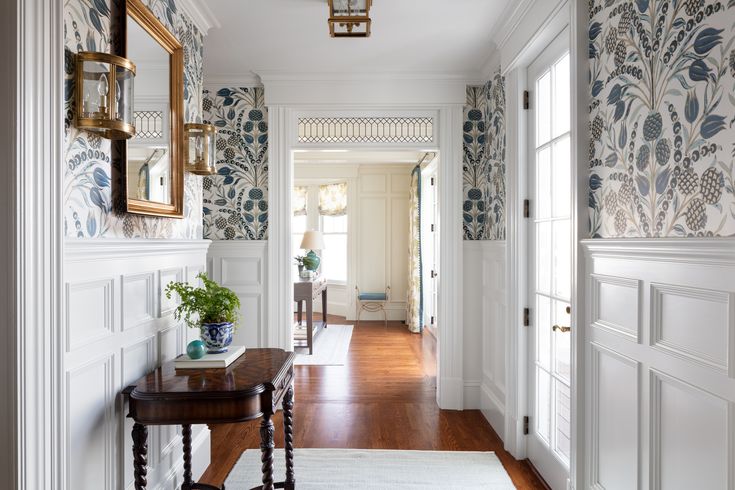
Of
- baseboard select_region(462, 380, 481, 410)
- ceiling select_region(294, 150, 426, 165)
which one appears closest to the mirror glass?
baseboard select_region(462, 380, 481, 410)

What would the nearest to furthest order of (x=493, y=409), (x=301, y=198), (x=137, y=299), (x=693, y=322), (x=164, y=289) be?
(x=693, y=322)
(x=137, y=299)
(x=164, y=289)
(x=493, y=409)
(x=301, y=198)

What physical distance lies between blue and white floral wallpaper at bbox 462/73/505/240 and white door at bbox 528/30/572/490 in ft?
2.07

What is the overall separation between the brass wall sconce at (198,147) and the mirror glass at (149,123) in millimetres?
199

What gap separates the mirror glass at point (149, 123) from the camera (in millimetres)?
1916

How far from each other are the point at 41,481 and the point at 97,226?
82 centimetres

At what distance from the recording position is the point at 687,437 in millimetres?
1322

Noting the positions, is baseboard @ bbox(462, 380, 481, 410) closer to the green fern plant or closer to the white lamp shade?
the green fern plant

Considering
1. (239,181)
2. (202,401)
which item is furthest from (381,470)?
(239,181)

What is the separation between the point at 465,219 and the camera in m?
3.66

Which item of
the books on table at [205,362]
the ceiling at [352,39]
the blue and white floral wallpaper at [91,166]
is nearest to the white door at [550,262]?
the ceiling at [352,39]

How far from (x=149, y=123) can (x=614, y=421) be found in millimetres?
2224

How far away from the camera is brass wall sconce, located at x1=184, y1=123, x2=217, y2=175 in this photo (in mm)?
2438

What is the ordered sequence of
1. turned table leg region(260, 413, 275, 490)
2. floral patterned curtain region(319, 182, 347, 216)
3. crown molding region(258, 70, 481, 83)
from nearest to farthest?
1. turned table leg region(260, 413, 275, 490)
2. crown molding region(258, 70, 481, 83)
3. floral patterned curtain region(319, 182, 347, 216)

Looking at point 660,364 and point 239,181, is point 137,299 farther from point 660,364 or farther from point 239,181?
point 660,364
